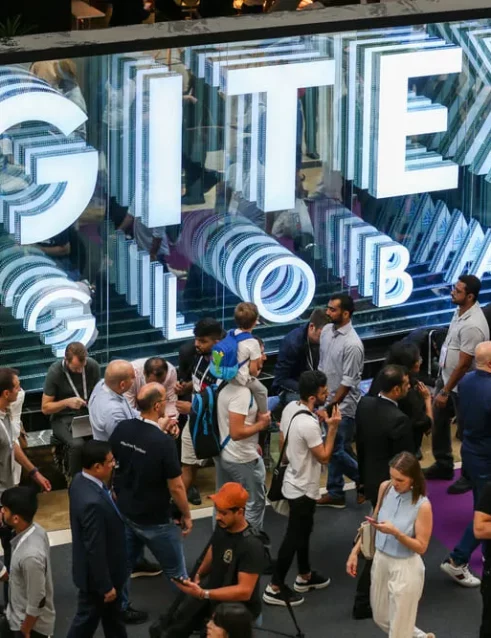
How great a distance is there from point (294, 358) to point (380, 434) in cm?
186

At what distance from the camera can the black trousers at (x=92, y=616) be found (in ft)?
26.1

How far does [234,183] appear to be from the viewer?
11.1 meters

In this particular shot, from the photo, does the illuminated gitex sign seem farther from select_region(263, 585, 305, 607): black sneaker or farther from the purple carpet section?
select_region(263, 585, 305, 607): black sneaker

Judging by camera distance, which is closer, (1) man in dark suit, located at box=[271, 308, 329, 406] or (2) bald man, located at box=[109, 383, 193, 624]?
(2) bald man, located at box=[109, 383, 193, 624]

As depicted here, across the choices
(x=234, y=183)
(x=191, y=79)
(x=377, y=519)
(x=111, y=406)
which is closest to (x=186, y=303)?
(x=234, y=183)

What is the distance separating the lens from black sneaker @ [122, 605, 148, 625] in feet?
29.0

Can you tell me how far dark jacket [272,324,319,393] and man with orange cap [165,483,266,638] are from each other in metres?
3.24

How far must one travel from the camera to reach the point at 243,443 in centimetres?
921

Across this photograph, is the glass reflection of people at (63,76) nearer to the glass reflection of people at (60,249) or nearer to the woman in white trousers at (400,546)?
the glass reflection of people at (60,249)

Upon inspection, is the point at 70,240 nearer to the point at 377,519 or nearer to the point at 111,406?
the point at 111,406

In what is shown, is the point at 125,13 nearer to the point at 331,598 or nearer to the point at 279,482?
the point at 279,482

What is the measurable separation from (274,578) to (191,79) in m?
3.72

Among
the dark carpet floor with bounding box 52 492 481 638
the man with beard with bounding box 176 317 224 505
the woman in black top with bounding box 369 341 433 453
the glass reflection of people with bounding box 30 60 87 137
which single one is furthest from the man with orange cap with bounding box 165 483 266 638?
the glass reflection of people with bounding box 30 60 87 137

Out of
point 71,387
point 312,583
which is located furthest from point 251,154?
point 312,583
